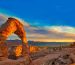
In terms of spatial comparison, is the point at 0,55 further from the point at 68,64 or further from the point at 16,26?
the point at 68,64

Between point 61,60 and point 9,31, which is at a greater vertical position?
point 9,31

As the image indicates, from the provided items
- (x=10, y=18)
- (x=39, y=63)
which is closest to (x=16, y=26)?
(x=10, y=18)

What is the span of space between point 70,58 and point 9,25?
1283 centimetres

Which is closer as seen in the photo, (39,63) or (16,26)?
(39,63)

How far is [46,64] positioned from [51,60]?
57 centimetres

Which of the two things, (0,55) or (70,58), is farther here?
(0,55)

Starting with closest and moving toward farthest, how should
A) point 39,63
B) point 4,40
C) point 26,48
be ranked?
1. point 39,63
2. point 4,40
3. point 26,48

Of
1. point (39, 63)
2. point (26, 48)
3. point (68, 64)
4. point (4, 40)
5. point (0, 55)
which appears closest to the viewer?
point (68, 64)

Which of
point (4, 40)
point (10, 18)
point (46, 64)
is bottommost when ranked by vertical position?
point (46, 64)

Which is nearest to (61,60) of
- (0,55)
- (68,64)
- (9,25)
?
(68,64)

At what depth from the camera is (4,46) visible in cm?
3219

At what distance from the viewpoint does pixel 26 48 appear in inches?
1398

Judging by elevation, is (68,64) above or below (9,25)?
below

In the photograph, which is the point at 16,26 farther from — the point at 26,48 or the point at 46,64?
the point at 46,64
